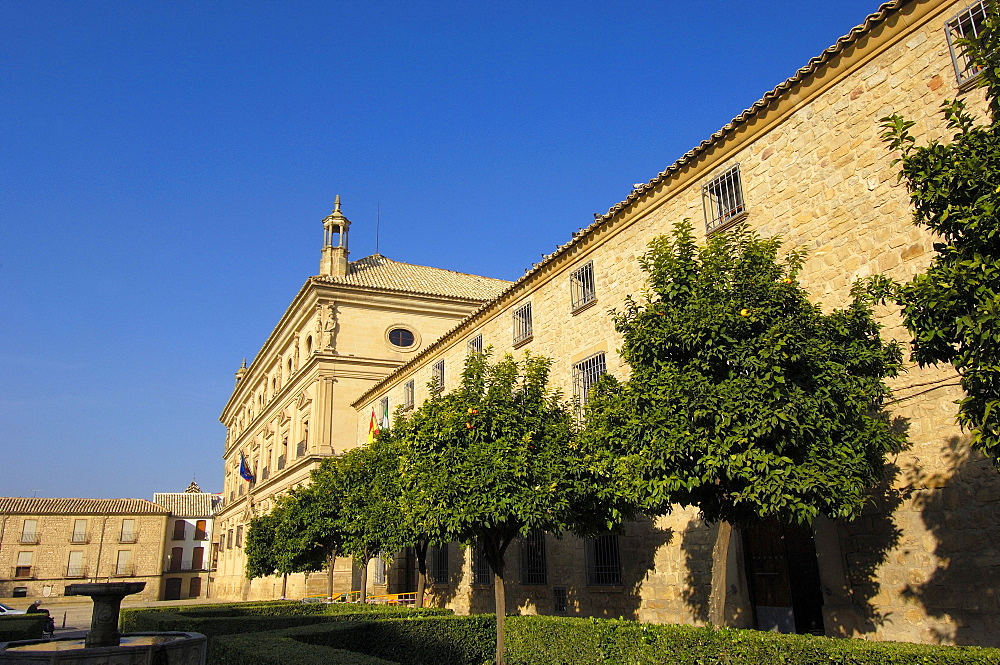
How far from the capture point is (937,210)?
648cm

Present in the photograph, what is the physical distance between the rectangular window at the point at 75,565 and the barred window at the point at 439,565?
50.2 metres

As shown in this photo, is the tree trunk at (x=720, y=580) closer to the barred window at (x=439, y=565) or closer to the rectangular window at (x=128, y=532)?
the barred window at (x=439, y=565)

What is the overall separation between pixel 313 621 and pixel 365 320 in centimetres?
2311

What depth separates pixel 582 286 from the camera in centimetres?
1778

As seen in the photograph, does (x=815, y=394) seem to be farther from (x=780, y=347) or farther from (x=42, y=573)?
(x=42, y=573)

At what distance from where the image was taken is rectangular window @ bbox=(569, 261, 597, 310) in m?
17.4

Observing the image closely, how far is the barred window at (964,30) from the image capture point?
9594mm

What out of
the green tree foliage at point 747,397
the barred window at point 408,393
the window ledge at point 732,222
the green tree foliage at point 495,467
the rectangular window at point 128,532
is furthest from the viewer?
the rectangular window at point 128,532

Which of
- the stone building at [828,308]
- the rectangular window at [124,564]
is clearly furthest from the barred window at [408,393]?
the rectangular window at [124,564]

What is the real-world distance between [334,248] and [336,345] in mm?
6675

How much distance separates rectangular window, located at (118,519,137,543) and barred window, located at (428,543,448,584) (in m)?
50.3

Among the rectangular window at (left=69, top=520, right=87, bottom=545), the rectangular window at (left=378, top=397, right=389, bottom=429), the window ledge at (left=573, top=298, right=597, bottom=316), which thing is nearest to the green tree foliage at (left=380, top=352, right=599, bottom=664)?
the window ledge at (left=573, top=298, right=597, bottom=316)

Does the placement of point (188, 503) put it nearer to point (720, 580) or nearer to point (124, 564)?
point (124, 564)

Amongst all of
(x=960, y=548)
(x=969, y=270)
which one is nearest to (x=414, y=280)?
(x=960, y=548)
